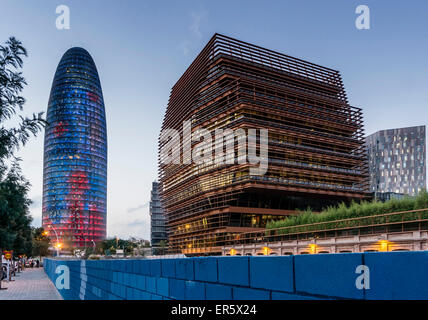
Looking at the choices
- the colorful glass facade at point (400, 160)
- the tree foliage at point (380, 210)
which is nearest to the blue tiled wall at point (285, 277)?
the tree foliage at point (380, 210)

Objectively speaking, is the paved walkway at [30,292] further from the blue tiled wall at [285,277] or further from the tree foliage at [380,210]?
the tree foliage at [380,210]

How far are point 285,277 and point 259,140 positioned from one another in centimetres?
7829

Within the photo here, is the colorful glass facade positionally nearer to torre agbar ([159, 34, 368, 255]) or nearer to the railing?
torre agbar ([159, 34, 368, 255])

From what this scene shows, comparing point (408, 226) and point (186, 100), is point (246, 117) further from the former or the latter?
point (408, 226)

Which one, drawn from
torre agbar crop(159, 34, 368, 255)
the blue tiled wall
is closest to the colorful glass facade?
torre agbar crop(159, 34, 368, 255)

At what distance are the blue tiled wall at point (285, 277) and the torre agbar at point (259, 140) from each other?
233 feet

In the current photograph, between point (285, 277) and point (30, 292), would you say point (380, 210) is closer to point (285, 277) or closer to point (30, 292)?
point (30, 292)

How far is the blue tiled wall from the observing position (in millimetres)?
2553

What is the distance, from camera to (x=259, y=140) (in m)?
81.2

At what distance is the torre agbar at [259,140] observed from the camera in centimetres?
8206

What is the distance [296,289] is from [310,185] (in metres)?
86.5

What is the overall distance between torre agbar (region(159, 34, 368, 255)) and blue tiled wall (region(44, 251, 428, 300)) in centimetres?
7107
